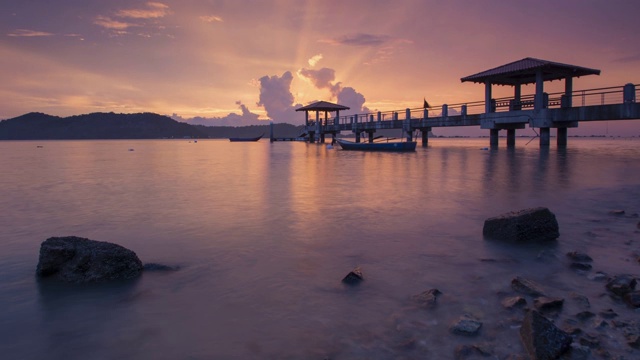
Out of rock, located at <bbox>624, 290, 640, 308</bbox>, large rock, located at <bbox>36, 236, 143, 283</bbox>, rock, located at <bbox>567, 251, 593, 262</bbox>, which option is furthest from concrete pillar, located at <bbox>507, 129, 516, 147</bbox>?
large rock, located at <bbox>36, 236, 143, 283</bbox>

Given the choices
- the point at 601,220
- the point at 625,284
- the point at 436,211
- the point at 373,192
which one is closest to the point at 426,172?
the point at 373,192

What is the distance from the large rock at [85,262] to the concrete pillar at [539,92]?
30.8 m

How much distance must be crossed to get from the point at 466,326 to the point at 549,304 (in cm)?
105

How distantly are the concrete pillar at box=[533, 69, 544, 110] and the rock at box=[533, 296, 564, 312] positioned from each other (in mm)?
29263

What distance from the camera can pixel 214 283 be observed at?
17.3ft

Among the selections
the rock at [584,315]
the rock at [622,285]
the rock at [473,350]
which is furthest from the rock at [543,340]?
the rock at [622,285]

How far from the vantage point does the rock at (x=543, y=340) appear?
10.6 feet

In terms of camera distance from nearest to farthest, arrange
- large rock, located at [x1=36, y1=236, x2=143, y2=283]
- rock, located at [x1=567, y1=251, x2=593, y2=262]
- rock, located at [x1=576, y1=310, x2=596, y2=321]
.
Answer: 1. rock, located at [x1=576, y1=310, x2=596, y2=321]
2. large rock, located at [x1=36, y1=236, x2=143, y2=283]
3. rock, located at [x1=567, y1=251, x2=593, y2=262]

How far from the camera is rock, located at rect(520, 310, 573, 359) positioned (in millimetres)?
3221

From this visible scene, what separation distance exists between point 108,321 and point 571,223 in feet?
27.0

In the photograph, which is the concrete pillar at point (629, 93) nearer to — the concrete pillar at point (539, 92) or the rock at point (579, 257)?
the concrete pillar at point (539, 92)

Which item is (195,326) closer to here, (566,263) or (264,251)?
(264,251)

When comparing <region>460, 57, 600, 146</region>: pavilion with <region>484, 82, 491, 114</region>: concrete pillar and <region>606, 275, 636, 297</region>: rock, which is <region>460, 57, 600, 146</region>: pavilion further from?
<region>606, 275, 636, 297</region>: rock

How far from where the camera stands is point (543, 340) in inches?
129
